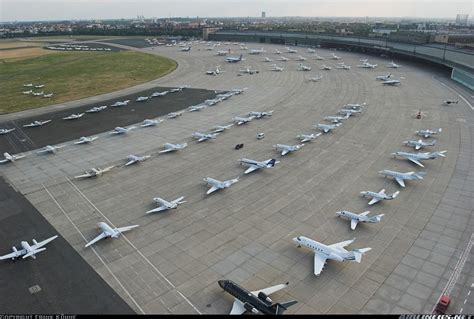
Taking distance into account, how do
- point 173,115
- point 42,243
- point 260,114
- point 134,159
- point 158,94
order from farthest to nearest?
point 158,94, point 173,115, point 260,114, point 134,159, point 42,243

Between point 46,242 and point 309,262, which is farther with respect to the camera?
point 46,242

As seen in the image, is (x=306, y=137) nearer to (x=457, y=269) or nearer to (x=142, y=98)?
(x=457, y=269)

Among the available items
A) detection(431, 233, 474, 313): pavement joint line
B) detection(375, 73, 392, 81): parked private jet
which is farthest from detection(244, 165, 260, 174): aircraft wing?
detection(375, 73, 392, 81): parked private jet

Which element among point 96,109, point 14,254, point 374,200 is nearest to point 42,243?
point 14,254

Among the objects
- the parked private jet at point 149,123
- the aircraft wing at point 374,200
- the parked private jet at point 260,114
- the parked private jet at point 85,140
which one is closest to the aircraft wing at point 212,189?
the aircraft wing at point 374,200

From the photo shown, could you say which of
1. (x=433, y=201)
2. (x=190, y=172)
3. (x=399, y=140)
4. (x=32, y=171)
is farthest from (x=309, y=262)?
(x=32, y=171)

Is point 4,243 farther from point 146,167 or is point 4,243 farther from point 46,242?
point 146,167
